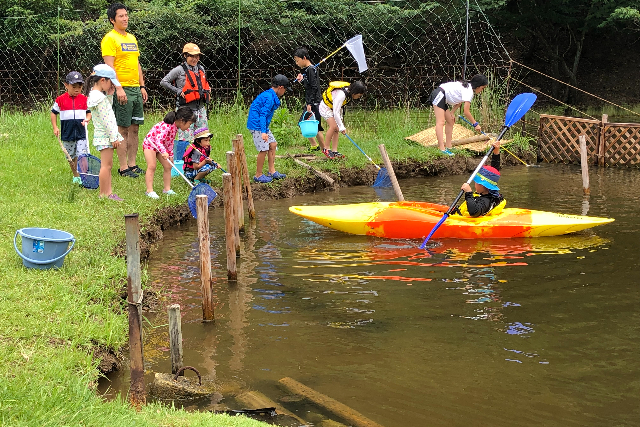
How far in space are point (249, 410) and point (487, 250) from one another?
16.2 feet

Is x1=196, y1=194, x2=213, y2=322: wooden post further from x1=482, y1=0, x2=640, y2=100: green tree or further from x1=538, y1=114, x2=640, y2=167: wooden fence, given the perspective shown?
x1=482, y1=0, x2=640, y2=100: green tree

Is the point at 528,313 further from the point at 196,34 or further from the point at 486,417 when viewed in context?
the point at 196,34

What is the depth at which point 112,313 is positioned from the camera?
19.4ft

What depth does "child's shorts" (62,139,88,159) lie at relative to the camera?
10.0 metres

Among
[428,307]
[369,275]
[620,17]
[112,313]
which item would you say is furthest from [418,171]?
[620,17]

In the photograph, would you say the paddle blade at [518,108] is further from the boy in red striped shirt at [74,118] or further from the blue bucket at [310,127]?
the boy in red striped shirt at [74,118]

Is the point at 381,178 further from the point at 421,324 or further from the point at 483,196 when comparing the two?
the point at 421,324

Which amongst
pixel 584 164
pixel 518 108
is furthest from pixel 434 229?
pixel 584 164

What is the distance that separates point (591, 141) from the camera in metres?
15.7

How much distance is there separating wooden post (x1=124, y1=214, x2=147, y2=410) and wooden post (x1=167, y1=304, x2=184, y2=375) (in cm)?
34

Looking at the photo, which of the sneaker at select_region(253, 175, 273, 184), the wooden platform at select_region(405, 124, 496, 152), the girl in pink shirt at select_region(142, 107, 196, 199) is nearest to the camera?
the girl in pink shirt at select_region(142, 107, 196, 199)

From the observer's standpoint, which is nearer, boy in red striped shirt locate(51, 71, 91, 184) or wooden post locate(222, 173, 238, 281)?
wooden post locate(222, 173, 238, 281)

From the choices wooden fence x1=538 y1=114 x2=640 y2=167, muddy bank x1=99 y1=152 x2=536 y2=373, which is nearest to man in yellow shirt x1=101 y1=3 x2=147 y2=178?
muddy bank x1=99 y1=152 x2=536 y2=373

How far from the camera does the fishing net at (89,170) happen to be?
31.8ft
